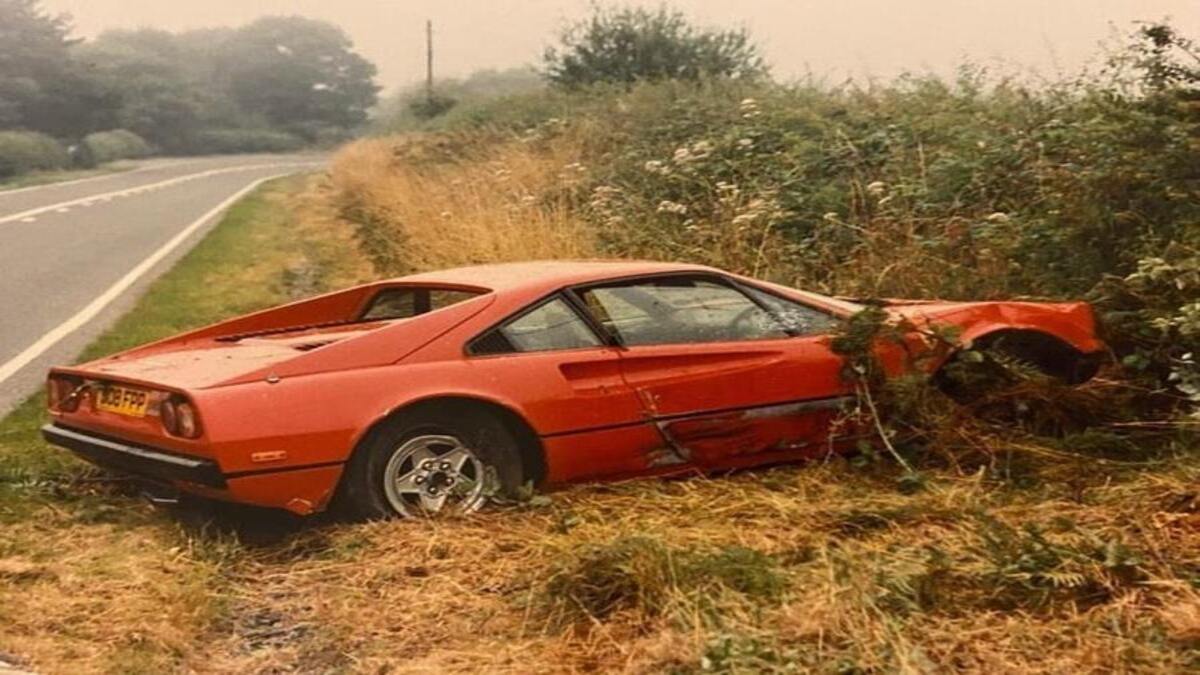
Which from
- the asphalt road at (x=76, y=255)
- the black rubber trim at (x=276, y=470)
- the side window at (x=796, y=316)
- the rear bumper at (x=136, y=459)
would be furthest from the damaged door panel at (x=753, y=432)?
the asphalt road at (x=76, y=255)

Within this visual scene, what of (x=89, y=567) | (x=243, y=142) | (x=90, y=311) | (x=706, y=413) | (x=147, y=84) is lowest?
(x=243, y=142)

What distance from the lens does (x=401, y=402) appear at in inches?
204

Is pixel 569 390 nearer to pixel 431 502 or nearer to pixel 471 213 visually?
pixel 431 502

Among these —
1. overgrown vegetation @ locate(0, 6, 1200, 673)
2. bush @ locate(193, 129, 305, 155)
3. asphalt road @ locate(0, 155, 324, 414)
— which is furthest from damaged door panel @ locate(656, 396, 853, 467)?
bush @ locate(193, 129, 305, 155)

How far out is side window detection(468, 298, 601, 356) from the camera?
5516mm

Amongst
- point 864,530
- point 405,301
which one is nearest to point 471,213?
point 405,301

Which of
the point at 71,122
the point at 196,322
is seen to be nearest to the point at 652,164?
the point at 196,322

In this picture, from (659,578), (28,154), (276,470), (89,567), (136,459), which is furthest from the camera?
(28,154)

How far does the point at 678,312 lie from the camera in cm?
591

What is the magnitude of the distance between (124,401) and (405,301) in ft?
5.16

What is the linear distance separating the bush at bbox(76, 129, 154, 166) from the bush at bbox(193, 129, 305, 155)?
7024 mm

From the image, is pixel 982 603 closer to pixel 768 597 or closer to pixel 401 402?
pixel 768 597

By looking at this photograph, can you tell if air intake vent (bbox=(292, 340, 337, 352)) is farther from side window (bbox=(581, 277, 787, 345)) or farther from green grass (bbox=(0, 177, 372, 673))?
side window (bbox=(581, 277, 787, 345))

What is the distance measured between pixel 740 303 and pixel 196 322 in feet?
18.3
